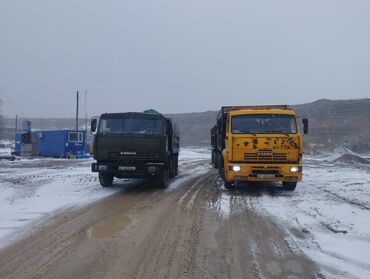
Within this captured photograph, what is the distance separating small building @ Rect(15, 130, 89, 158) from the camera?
42000 millimetres

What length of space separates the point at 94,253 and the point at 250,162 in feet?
26.0

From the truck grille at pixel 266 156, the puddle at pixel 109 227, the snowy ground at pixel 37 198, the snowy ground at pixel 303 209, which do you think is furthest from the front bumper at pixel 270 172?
the puddle at pixel 109 227

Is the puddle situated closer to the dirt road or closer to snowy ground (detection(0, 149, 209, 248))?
the dirt road

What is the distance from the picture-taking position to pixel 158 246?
735 cm

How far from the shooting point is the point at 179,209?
36.4ft

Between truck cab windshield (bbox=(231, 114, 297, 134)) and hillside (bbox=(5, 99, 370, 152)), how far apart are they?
4912 cm

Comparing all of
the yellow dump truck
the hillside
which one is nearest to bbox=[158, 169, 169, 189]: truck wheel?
the yellow dump truck

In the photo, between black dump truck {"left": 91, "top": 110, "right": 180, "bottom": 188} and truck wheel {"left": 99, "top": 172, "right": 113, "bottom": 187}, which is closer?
black dump truck {"left": 91, "top": 110, "right": 180, "bottom": 188}

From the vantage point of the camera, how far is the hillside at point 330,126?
75194mm

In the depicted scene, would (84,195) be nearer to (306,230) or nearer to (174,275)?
(306,230)

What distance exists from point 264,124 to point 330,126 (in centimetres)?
7841

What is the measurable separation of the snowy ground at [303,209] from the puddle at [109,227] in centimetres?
124

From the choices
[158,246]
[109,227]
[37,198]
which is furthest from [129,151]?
[158,246]

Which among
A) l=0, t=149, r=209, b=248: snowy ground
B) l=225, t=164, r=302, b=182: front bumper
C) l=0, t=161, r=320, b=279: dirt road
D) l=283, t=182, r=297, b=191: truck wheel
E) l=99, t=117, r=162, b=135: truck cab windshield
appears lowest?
l=0, t=161, r=320, b=279: dirt road
